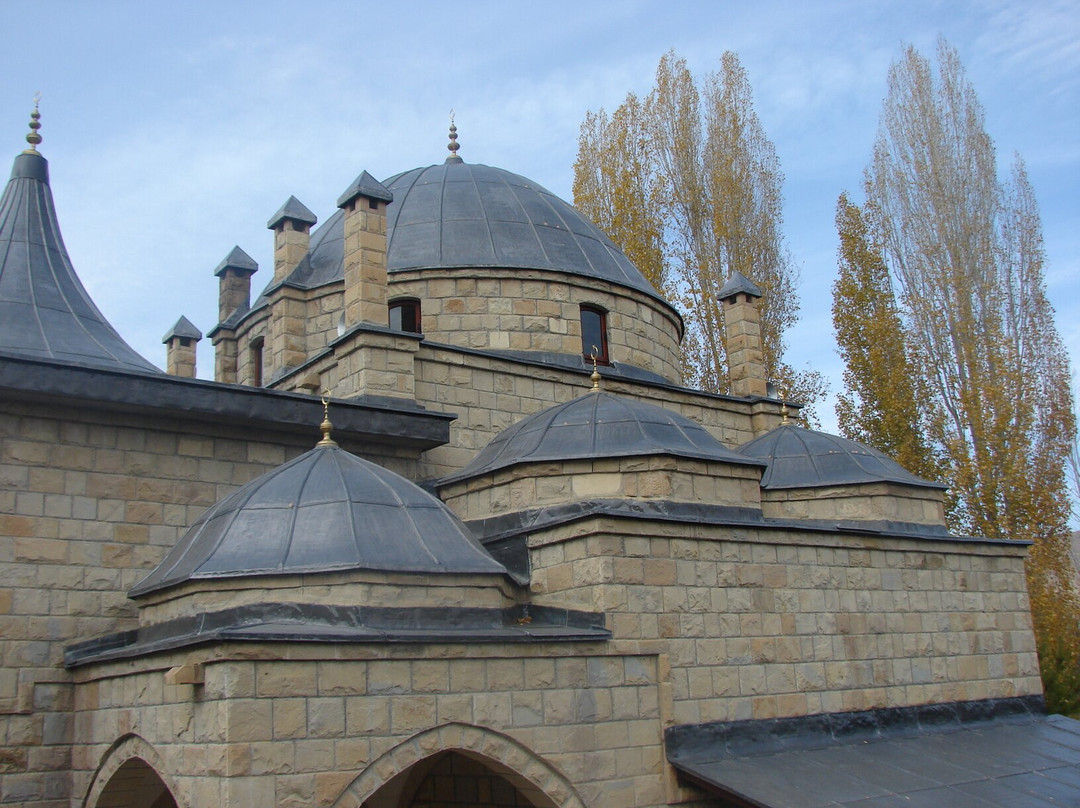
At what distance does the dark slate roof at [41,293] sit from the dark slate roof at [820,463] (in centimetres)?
733

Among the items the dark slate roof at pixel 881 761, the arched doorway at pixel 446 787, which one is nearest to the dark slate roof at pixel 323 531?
the arched doorway at pixel 446 787

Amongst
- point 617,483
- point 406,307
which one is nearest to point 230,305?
point 406,307

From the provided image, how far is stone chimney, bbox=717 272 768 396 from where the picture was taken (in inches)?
595

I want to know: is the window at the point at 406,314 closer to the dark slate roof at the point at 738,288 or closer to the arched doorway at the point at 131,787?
the dark slate roof at the point at 738,288

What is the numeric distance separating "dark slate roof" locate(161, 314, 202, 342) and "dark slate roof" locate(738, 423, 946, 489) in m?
8.63

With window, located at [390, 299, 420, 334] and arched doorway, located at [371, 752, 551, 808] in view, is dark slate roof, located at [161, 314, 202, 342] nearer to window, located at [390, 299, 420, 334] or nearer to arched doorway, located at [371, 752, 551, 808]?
window, located at [390, 299, 420, 334]

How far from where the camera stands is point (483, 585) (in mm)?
7973

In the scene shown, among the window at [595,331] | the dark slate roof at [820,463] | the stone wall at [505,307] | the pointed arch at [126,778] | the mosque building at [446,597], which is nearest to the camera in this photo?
the mosque building at [446,597]

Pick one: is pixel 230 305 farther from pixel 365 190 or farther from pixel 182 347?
pixel 365 190

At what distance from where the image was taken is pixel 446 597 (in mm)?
7762

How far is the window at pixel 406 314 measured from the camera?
1361 cm

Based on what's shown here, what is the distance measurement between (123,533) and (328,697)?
3242mm

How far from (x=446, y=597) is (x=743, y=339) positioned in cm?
859

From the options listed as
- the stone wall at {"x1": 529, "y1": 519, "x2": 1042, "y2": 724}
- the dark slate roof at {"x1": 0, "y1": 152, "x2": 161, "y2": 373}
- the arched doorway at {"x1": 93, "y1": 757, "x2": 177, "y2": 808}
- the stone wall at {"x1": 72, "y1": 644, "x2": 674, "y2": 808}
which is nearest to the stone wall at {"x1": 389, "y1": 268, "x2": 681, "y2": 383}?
the dark slate roof at {"x1": 0, "y1": 152, "x2": 161, "y2": 373}
